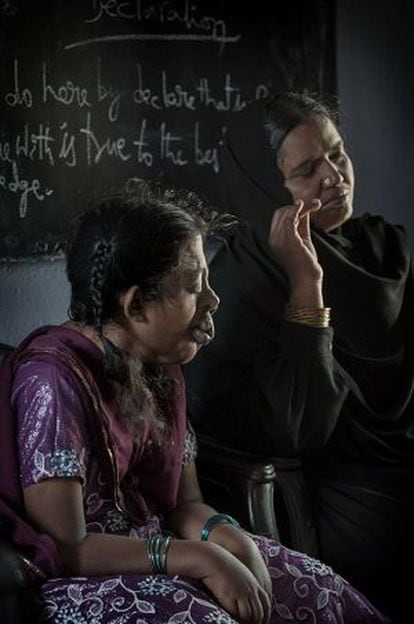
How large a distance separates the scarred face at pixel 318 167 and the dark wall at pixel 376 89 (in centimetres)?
108

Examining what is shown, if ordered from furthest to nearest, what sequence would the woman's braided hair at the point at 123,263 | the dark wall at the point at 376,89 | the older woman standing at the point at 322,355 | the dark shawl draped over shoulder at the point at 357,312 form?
the dark wall at the point at 376,89, the dark shawl draped over shoulder at the point at 357,312, the older woman standing at the point at 322,355, the woman's braided hair at the point at 123,263

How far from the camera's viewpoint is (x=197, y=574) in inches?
75.0

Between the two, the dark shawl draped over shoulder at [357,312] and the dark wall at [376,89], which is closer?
the dark shawl draped over shoulder at [357,312]

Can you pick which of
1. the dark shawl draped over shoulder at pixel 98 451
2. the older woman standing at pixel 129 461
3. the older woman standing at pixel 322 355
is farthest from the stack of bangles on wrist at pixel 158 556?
the older woman standing at pixel 322 355

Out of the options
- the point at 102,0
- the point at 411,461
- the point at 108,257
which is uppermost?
the point at 102,0

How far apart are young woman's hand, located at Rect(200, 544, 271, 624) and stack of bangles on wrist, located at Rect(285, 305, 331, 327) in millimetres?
682

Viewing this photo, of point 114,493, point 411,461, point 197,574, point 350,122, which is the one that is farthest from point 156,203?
point 350,122

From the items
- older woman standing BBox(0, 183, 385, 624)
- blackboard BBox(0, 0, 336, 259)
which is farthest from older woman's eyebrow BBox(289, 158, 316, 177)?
Answer: blackboard BBox(0, 0, 336, 259)

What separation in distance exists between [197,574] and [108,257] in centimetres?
53

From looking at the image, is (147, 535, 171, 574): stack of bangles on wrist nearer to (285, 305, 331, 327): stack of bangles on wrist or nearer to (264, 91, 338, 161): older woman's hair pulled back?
(285, 305, 331, 327): stack of bangles on wrist

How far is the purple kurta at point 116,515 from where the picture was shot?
1.83m

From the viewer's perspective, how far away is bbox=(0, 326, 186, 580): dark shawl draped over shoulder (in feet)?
6.14

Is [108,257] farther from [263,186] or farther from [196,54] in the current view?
[196,54]

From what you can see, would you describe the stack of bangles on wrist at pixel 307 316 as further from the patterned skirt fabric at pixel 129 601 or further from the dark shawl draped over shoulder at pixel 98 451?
the patterned skirt fabric at pixel 129 601
